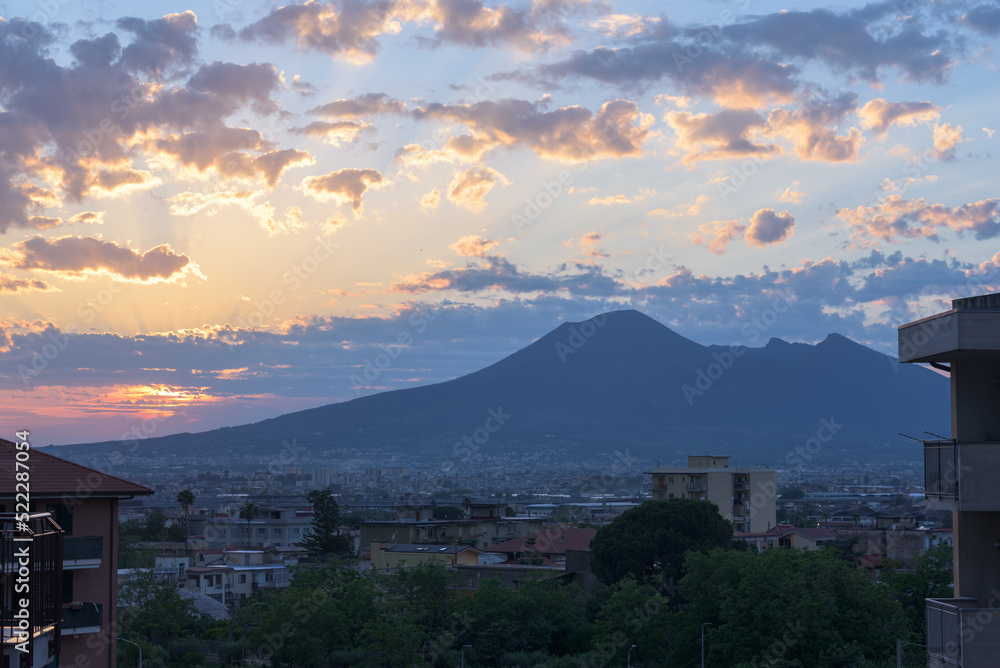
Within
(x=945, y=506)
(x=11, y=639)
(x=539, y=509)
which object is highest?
(x=945, y=506)

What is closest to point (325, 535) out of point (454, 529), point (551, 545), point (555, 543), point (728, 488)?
point (454, 529)

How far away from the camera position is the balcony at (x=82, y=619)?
802 inches

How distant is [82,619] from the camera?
20.6 metres

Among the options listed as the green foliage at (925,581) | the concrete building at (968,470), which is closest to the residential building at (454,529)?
the green foliage at (925,581)

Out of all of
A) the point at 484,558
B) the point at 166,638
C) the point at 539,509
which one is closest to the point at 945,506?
the point at 166,638

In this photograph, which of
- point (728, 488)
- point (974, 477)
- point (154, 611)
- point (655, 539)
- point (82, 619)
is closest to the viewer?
point (974, 477)

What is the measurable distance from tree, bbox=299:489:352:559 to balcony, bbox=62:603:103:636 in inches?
2167

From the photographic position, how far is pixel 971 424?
1210 cm

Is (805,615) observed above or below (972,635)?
below

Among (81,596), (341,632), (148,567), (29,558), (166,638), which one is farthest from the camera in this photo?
(148,567)

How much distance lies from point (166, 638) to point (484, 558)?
81.5ft

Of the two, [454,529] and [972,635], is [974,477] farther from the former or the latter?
[454,529]

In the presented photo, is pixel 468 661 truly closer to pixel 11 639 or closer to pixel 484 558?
pixel 484 558

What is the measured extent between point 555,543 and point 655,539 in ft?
63.7
